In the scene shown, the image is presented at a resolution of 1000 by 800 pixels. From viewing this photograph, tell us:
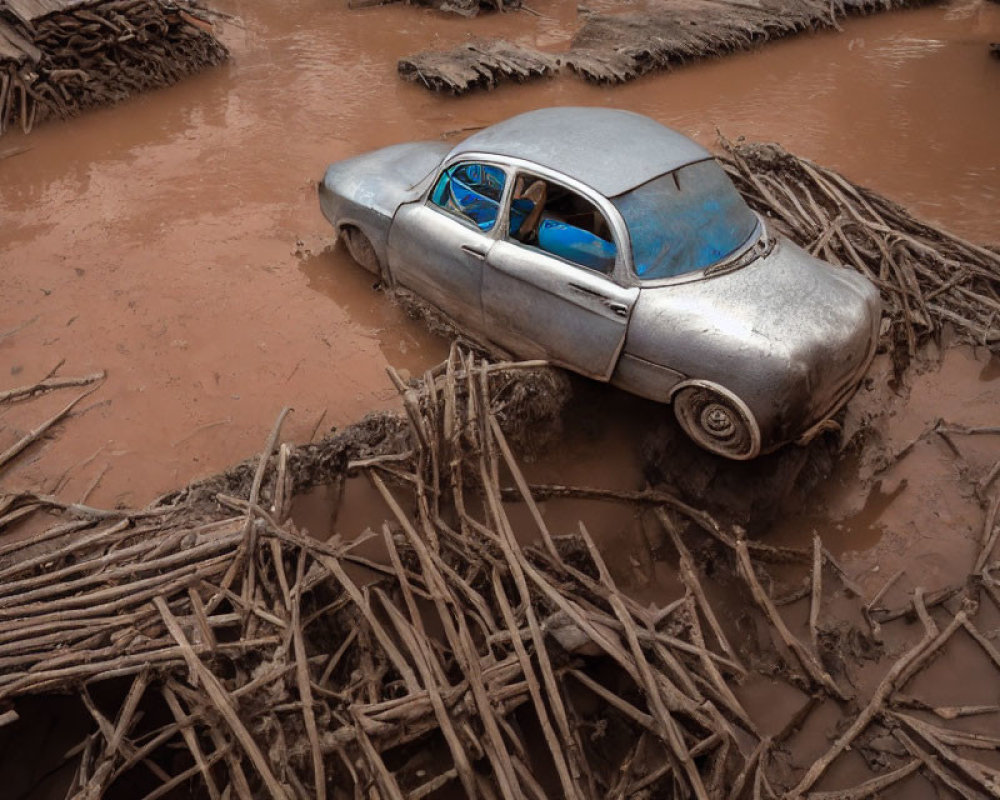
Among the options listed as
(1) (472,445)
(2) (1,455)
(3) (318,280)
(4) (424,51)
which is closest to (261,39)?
(4) (424,51)

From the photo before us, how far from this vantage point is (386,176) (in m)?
6.06

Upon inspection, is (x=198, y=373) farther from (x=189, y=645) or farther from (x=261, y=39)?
(x=261, y=39)

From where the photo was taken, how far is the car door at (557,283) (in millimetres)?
4633

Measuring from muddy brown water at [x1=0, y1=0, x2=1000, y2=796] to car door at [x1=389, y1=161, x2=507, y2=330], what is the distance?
0.50 m

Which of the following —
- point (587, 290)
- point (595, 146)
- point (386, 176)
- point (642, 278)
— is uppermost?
point (595, 146)

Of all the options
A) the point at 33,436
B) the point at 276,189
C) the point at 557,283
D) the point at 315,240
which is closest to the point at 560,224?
the point at 557,283

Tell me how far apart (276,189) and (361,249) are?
217 cm

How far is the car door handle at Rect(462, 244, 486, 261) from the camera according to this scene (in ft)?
16.7

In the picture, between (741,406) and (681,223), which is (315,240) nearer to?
(681,223)

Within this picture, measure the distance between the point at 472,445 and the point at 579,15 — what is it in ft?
34.1

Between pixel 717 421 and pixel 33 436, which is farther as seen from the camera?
pixel 33 436

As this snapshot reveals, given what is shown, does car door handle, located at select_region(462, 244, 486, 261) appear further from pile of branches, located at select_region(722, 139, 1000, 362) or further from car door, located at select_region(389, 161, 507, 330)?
pile of branches, located at select_region(722, 139, 1000, 362)

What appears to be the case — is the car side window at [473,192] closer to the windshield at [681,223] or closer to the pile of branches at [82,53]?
the windshield at [681,223]

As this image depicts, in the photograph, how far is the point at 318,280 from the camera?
658 centimetres
